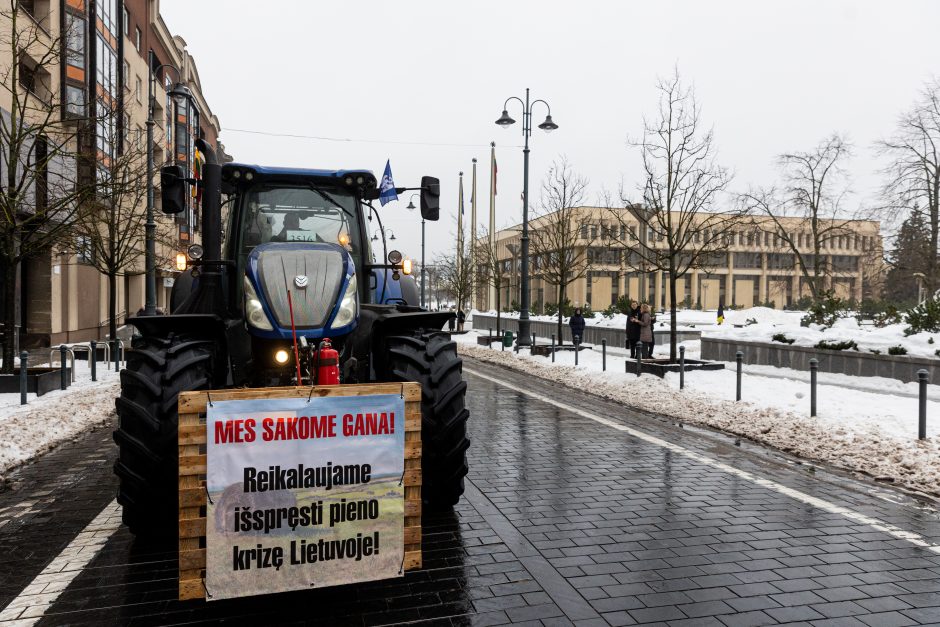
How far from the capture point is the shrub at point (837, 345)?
16734 mm

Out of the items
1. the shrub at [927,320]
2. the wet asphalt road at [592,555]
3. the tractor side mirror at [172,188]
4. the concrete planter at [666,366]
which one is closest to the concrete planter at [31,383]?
the wet asphalt road at [592,555]

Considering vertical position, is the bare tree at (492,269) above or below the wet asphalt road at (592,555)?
above

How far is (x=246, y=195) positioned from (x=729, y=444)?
22.6ft

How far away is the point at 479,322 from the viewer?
1909 inches

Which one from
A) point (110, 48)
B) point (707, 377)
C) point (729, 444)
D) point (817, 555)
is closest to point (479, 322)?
point (110, 48)

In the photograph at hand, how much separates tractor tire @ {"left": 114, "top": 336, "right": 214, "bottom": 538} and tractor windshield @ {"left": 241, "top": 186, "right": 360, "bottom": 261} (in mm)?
1611

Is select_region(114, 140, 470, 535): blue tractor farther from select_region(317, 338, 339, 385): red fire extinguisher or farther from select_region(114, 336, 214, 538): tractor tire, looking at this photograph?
select_region(317, 338, 339, 385): red fire extinguisher

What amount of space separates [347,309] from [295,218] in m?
1.61

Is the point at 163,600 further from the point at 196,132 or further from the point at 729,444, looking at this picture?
the point at 196,132

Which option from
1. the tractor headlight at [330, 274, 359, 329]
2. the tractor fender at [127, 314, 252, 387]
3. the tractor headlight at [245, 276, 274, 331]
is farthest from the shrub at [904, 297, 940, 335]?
the tractor headlight at [245, 276, 274, 331]

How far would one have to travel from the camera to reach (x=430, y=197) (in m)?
6.92

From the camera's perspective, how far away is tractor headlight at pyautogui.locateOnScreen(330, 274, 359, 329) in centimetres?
528

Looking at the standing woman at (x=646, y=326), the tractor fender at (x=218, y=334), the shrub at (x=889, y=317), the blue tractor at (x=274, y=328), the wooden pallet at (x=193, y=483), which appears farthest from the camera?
the shrub at (x=889, y=317)

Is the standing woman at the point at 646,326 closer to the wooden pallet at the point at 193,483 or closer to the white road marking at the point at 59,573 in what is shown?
the white road marking at the point at 59,573
